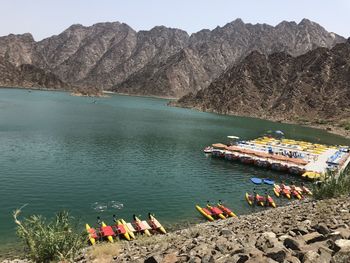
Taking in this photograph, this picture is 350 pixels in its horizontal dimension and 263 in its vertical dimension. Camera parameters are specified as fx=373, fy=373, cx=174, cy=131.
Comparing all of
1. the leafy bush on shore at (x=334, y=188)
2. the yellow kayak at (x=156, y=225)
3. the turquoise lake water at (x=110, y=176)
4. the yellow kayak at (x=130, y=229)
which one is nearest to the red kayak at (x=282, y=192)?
the turquoise lake water at (x=110, y=176)

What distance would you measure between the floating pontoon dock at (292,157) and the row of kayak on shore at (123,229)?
137ft

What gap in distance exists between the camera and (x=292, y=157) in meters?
91.8

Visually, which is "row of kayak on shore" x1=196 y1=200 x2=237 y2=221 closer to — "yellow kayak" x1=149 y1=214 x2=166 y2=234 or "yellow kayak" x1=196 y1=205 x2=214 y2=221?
"yellow kayak" x1=196 y1=205 x2=214 y2=221

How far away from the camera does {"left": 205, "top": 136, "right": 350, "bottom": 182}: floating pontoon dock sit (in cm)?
7919

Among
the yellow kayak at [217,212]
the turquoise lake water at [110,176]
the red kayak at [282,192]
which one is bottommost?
the turquoise lake water at [110,176]

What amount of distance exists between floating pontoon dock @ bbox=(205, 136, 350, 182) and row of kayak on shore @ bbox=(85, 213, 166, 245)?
4178 cm

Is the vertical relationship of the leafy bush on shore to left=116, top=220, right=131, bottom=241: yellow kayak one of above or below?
above

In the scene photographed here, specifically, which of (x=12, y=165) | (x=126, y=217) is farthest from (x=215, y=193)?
(x=12, y=165)

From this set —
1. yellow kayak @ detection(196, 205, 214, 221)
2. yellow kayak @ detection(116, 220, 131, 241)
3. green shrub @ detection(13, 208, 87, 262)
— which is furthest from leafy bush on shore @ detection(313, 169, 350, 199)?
green shrub @ detection(13, 208, 87, 262)

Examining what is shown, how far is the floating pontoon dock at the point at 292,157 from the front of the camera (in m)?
79.2

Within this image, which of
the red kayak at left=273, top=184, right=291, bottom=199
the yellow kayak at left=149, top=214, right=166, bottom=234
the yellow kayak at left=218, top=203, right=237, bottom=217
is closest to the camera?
the yellow kayak at left=149, top=214, right=166, bottom=234

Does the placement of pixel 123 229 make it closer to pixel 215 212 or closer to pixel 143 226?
pixel 143 226

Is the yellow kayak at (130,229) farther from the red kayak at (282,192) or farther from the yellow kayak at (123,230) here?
the red kayak at (282,192)


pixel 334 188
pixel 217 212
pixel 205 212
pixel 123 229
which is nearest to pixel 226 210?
pixel 217 212
